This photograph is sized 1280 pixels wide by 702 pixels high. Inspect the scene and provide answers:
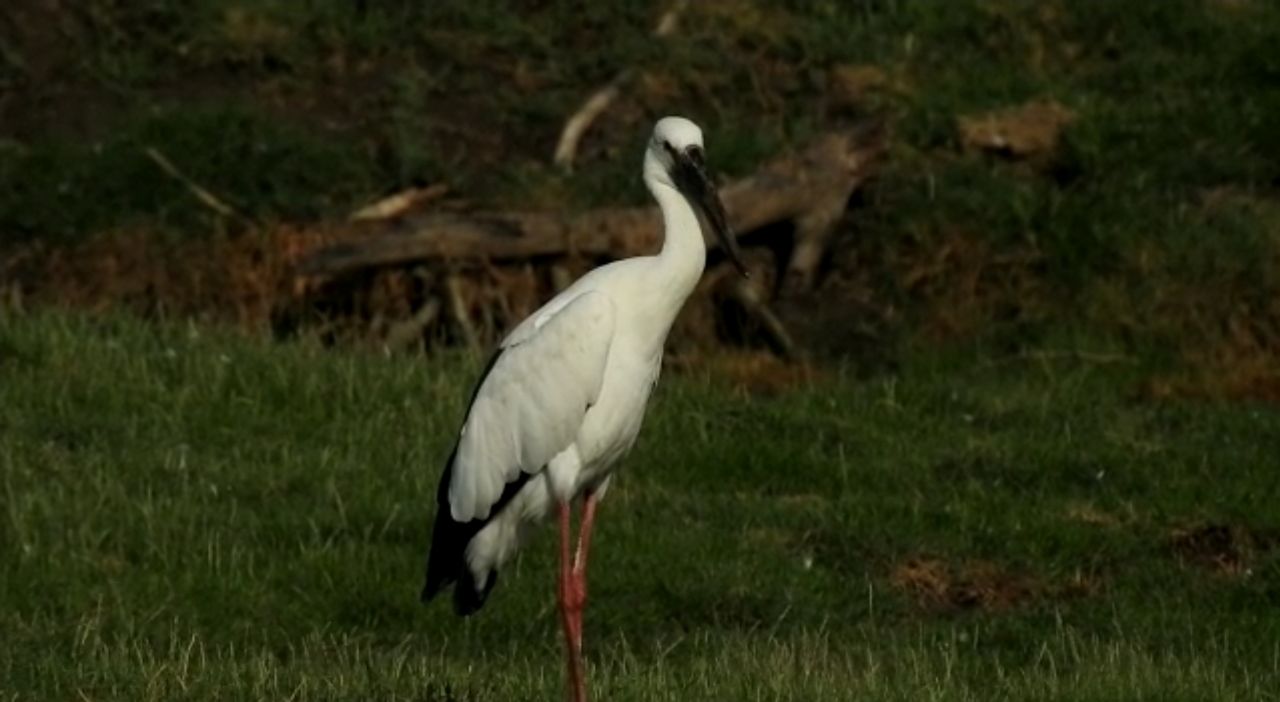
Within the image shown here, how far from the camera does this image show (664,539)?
1100 centimetres

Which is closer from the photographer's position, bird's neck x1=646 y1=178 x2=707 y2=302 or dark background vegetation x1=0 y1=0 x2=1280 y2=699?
bird's neck x1=646 y1=178 x2=707 y2=302

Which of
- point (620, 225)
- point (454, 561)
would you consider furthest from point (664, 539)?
point (620, 225)

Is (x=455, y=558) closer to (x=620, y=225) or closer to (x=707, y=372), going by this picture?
(x=707, y=372)

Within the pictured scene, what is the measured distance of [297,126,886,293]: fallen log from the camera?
14.3 meters

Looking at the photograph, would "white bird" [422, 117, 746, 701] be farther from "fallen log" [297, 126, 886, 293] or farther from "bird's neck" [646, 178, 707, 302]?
"fallen log" [297, 126, 886, 293]

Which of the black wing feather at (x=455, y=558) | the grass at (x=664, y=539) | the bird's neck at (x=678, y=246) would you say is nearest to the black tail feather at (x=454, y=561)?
the black wing feather at (x=455, y=558)

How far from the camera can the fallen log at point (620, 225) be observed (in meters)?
14.3

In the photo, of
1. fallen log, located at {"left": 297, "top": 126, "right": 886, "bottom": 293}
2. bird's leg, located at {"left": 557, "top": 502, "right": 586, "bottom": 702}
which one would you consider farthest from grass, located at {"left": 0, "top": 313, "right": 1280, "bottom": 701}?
fallen log, located at {"left": 297, "top": 126, "right": 886, "bottom": 293}

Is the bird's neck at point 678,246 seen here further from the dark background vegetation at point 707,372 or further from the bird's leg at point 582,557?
the dark background vegetation at point 707,372

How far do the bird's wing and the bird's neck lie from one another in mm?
186

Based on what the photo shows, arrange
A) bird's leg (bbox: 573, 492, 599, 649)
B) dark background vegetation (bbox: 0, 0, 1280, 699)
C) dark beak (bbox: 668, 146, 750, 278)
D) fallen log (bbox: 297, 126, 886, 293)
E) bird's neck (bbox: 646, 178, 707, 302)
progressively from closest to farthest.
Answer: bird's neck (bbox: 646, 178, 707, 302) < dark beak (bbox: 668, 146, 750, 278) < bird's leg (bbox: 573, 492, 599, 649) < dark background vegetation (bbox: 0, 0, 1280, 699) < fallen log (bbox: 297, 126, 886, 293)

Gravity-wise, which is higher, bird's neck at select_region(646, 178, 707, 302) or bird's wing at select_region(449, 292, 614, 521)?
bird's neck at select_region(646, 178, 707, 302)

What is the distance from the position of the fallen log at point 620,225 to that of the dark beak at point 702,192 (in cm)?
527

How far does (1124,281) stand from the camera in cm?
1492
